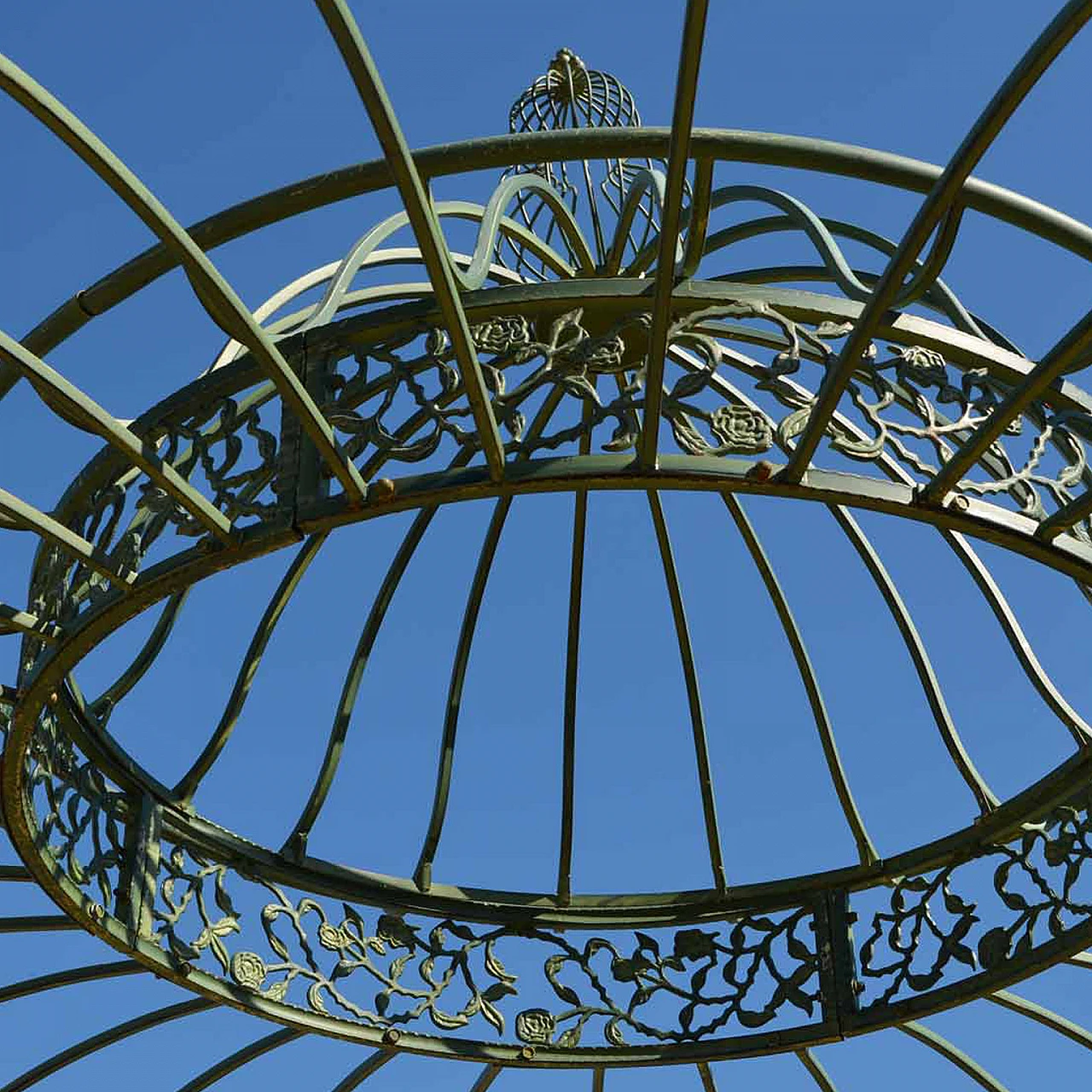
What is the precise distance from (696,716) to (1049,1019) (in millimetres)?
3237

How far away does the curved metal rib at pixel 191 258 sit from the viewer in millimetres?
8570

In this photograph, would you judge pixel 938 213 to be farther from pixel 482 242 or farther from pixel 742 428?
pixel 482 242

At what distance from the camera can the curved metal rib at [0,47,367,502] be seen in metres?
8.57

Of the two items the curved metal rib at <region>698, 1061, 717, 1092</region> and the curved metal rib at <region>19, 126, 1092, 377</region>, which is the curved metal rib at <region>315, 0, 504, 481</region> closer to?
the curved metal rib at <region>19, 126, 1092, 377</region>

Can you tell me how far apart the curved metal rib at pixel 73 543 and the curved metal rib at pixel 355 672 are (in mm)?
3724

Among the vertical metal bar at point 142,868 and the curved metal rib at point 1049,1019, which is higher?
the vertical metal bar at point 142,868

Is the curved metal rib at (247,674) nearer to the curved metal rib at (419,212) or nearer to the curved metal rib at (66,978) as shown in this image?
the curved metal rib at (66,978)

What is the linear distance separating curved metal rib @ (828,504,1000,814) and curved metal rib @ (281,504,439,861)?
2.96m

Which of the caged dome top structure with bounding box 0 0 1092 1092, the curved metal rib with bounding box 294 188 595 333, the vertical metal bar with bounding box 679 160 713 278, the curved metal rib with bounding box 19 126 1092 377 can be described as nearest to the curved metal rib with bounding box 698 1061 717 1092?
the caged dome top structure with bounding box 0 0 1092 1092

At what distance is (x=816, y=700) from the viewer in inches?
548

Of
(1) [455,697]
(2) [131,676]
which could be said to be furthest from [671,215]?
(1) [455,697]

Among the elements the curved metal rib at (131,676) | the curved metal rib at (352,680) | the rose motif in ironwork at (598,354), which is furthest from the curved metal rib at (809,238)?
the curved metal rib at (131,676)

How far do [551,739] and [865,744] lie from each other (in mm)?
2679

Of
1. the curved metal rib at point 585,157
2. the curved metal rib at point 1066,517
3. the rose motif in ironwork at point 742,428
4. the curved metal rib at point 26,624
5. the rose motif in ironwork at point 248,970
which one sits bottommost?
the rose motif in ironwork at point 248,970
